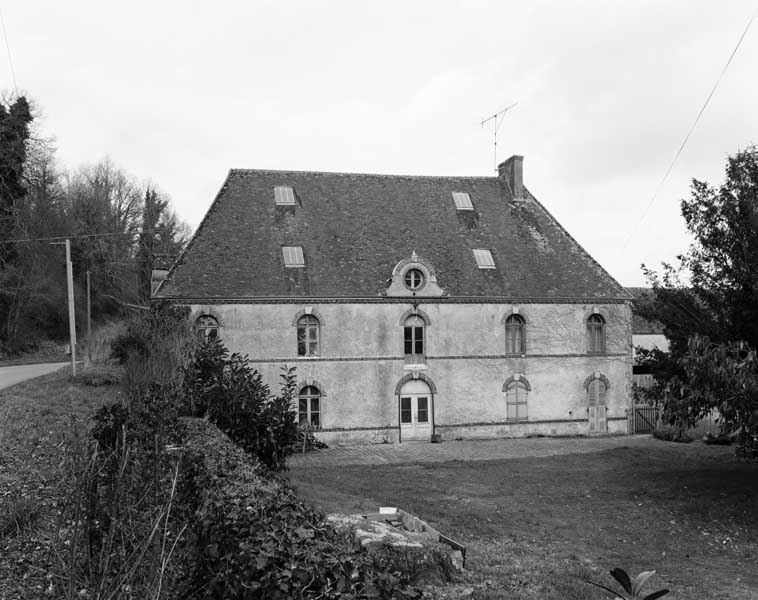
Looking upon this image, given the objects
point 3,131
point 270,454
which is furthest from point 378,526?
point 3,131

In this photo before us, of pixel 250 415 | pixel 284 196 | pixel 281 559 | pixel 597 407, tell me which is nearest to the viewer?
pixel 281 559

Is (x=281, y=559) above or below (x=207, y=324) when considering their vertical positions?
below

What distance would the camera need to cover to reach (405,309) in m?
25.5

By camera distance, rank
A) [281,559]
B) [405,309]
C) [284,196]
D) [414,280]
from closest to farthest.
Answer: [281,559] → [405,309] → [414,280] → [284,196]

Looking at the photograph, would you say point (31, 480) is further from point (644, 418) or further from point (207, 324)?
point (644, 418)

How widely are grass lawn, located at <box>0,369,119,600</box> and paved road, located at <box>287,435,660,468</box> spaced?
7.23m

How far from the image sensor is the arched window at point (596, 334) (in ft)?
89.2

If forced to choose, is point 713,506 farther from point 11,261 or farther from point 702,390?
point 11,261

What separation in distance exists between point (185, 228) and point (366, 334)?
44.4 m

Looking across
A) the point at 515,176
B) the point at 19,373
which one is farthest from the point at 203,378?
the point at 515,176

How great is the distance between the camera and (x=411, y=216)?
2814 cm

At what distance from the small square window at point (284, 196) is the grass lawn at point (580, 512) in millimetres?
11999

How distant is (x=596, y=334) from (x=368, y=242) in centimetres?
986

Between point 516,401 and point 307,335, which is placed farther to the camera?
point 516,401
